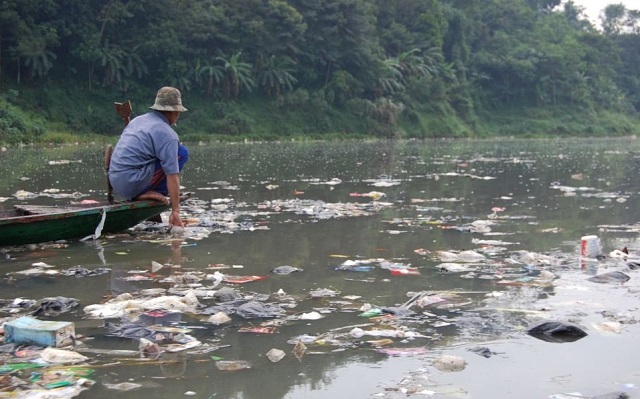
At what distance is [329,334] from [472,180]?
9.83 meters

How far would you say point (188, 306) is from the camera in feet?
14.0

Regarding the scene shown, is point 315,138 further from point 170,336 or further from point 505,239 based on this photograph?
point 170,336

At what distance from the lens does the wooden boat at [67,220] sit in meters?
5.85

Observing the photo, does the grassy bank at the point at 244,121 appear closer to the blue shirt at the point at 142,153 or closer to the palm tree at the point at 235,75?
the palm tree at the point at 235,75

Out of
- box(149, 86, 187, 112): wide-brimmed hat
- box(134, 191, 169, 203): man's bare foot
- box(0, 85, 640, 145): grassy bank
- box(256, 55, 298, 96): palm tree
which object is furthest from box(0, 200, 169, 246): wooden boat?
box(256, 55, 298, 96): palm tree

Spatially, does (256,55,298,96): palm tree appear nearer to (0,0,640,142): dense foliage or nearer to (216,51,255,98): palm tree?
(0,0,640,142): dense foliage

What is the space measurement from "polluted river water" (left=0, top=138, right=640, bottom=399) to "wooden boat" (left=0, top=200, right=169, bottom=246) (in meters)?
0.12

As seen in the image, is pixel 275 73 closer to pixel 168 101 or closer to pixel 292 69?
pixel 292 69

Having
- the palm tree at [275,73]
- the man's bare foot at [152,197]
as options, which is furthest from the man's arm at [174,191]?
the palm tree at [275,73]

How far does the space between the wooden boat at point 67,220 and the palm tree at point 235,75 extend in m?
30.9

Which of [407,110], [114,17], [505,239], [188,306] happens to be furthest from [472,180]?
[407,110]

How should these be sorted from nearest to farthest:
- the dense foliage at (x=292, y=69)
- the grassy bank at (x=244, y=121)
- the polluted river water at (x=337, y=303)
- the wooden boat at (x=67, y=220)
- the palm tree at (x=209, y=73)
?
the polluted river water at (x=337, y=303) < the wooden boat at (x=67, y=220) < the grassy bank at (x=244, y=121) < the dense foliage at (x=292, y=69) < the palm tree at (x=209, y=73)

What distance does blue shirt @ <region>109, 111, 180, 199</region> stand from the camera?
634 cm

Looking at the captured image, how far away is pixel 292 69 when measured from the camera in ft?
133
